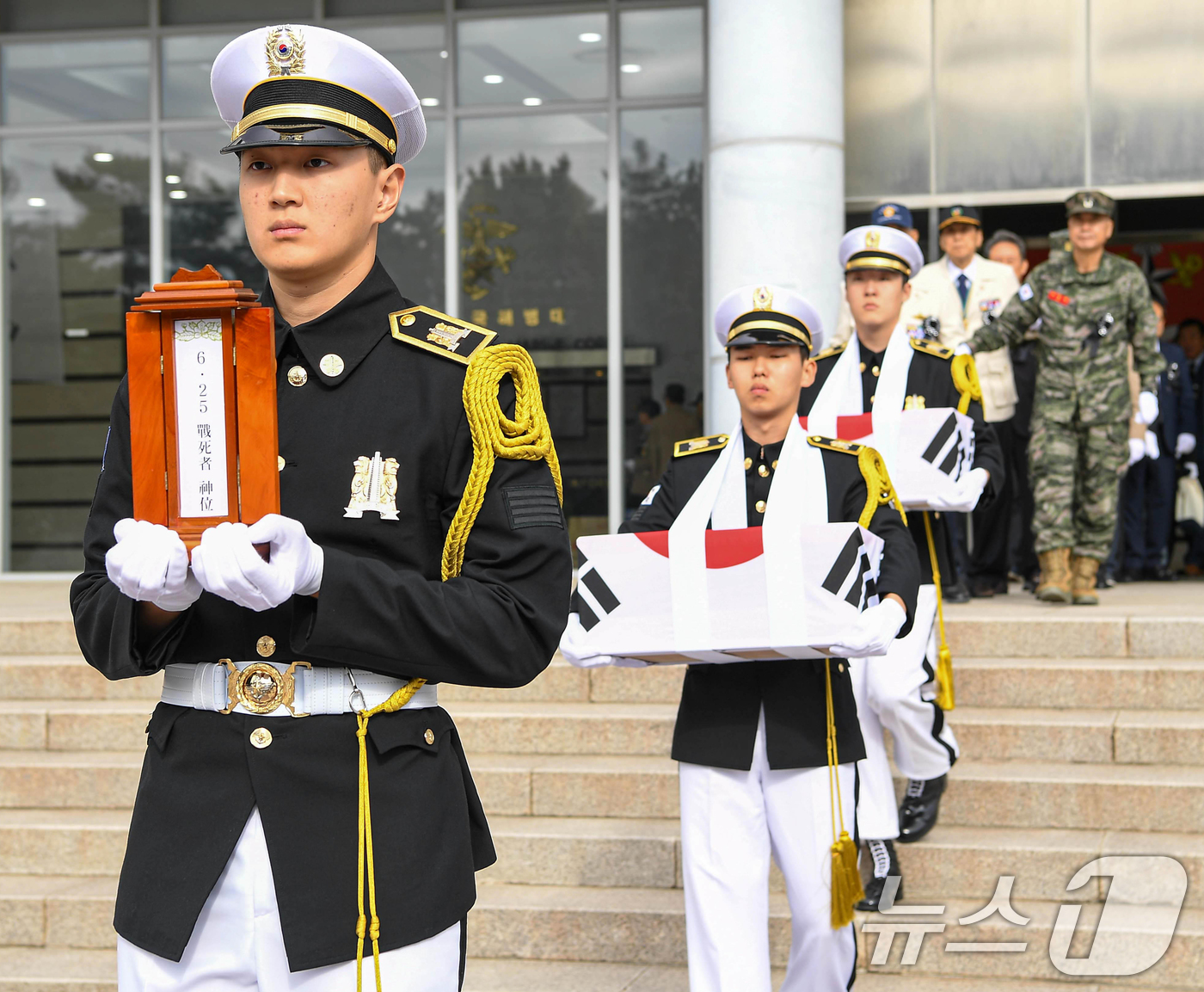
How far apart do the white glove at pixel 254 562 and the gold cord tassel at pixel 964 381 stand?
4476mm

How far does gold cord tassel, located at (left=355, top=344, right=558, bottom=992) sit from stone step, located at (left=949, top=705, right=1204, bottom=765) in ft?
16.2

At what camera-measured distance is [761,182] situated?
9.69 metres

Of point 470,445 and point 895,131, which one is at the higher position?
point 895,131

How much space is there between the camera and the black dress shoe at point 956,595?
28.6ft

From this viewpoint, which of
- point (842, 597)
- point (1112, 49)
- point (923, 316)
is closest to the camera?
point (842, 597)

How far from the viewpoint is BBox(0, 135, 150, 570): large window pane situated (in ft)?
40.0

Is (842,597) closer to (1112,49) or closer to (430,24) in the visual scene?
(1112,49)

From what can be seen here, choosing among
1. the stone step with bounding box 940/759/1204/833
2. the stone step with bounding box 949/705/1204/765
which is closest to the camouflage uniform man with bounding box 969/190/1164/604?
the stone step with bounding box 949/705/1204/765

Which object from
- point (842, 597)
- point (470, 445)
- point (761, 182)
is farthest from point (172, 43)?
point (470, 445)

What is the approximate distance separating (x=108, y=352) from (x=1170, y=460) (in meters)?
8.23

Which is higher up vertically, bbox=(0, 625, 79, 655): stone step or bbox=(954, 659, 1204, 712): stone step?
bbox=(0, 625, 79, 655): stone step

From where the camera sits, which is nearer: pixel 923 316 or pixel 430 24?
pixel 923 316

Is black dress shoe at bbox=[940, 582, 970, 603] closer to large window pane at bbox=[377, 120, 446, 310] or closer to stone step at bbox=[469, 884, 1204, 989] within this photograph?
stone step at bbox=[469, 884, 1204, 989]

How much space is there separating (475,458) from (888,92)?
983cm
